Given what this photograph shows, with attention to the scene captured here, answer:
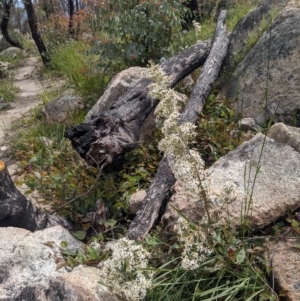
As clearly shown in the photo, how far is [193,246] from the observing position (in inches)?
86.4

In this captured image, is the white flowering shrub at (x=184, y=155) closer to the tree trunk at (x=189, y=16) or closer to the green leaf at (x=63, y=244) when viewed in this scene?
the green leaf at (x=63, y=244)

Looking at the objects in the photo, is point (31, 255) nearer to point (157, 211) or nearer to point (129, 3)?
point (157, 211)

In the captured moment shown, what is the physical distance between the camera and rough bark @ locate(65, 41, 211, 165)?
3811mm

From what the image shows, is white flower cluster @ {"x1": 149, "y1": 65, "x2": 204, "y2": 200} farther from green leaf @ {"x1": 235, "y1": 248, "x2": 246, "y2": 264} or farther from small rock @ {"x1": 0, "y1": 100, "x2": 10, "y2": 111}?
small rock @ {"x1": 0, "y1": 100, "x2": 10, "y2": 111}

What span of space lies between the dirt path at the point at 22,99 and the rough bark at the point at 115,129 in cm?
259

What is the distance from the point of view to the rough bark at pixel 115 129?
3811 mm

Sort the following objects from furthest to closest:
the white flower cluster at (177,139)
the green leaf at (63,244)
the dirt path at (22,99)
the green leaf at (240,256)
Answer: the dirt path at (22,99) < the green leaf at (63,244) < the green leaf at (240,256) < the white flower cluster at (177,139)

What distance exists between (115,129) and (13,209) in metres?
1.35

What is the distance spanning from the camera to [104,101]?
5.37 m

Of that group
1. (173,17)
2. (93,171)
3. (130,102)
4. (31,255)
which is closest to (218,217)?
(31,255)

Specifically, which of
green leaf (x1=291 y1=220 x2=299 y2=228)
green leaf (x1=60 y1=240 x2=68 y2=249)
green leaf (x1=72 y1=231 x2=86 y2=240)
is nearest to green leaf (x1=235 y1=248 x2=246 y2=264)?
green leaf (x1=291 y1=220 x2=299 y2=228)

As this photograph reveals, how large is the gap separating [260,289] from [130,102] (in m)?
2.71

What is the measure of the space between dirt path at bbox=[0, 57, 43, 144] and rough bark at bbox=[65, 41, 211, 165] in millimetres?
2589

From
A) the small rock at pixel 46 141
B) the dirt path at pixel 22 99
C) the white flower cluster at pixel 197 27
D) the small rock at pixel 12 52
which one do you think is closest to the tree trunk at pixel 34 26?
the dirt path at pixel 22 99
